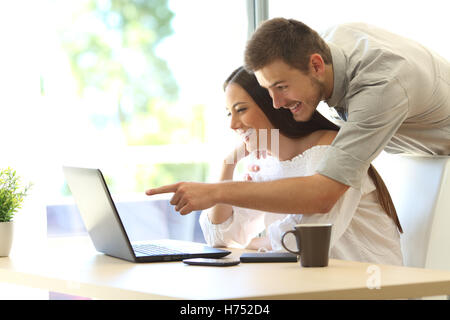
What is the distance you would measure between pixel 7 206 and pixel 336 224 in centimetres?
92

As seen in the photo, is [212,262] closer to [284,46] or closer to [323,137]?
[323,137]

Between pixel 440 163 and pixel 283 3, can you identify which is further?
pixel 283 3

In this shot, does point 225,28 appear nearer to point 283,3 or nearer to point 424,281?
point 283,3

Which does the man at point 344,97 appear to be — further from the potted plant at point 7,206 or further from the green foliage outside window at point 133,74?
the green foliage outside window at point 133,74

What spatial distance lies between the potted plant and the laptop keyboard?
0.36 metres

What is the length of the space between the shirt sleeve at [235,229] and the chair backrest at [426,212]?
455 mm

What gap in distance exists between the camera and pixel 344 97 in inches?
78.3

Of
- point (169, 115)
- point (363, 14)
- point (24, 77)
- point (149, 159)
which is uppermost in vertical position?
point (363, 14)

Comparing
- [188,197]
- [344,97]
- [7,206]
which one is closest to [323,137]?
[344,97]

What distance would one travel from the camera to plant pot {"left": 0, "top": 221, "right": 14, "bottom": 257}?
173 cm

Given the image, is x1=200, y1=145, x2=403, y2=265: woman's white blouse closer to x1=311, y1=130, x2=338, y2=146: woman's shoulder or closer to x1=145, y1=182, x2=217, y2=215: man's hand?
x1=311, y1=130, x2=338, y2=146: woman's shoulder

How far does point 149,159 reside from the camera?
3.10 meters
